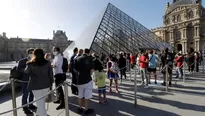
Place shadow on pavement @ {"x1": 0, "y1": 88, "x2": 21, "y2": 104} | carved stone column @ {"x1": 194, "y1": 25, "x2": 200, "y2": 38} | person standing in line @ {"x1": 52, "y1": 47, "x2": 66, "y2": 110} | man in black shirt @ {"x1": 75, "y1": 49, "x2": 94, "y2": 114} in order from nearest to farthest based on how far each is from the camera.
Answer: man in black shirt @ {"x1": 75, "y1": 49, "x2": 94, "y2": 114} → person standing in line @ {"x1": 52, "y1": 47, "x2": 66, "y2": 110} → shadow on pavement @ {"x1": 0, "y1": 88, "x2": 21, "y2": 104} → carved stone column @ {"x1": 194, "y1": 25, "x2": 200, "y2": 38}

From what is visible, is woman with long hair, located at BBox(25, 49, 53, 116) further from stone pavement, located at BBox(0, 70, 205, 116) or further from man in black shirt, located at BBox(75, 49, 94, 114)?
stone pavement, located at BBox(0, 70, 205, 116)

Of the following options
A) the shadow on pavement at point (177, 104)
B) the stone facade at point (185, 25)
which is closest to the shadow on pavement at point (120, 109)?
the shadow on pavement at point (177, 104)

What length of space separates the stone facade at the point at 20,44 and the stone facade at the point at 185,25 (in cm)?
6011

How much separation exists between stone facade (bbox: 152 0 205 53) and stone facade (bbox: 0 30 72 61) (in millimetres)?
60107

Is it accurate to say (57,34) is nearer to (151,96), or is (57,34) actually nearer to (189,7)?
(189,7)

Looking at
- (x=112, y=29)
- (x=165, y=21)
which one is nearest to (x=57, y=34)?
(x=165, y=21)

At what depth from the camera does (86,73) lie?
Result: 4270 mm

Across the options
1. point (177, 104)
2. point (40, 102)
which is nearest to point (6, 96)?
point (40, 102)

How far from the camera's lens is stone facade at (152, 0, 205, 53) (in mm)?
56944

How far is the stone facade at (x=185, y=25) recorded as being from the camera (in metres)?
56.9

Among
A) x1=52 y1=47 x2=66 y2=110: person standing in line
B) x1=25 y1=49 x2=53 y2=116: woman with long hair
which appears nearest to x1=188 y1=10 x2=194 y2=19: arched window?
x1=52 y1=47 x2=66 y2=110: person standing in line

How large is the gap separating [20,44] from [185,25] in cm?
8375

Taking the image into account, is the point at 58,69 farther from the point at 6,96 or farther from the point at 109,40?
the point at 109,40

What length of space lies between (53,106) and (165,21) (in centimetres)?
6985
